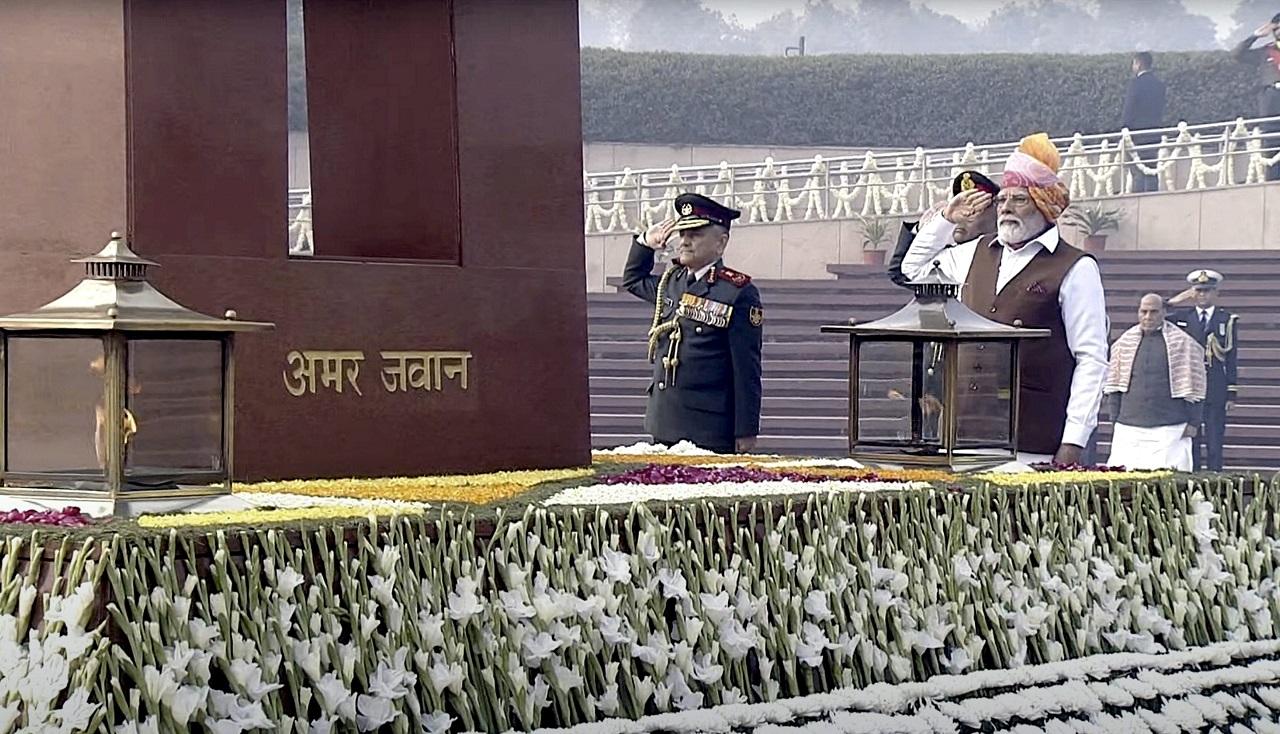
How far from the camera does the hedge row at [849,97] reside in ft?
69.8

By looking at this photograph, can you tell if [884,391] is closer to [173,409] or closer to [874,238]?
[173,409]

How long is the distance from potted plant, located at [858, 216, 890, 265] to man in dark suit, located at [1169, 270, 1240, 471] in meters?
3.70

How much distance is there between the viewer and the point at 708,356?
7.84m

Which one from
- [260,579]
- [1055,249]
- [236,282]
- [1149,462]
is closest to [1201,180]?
[1149,462]

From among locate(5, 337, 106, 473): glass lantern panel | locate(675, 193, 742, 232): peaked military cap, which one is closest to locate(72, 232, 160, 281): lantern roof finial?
locate(5, 337, 106, 473): glass lantern panel

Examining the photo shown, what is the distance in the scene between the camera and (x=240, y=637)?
10.0 feet

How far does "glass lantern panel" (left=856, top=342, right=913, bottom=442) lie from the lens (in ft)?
17.2

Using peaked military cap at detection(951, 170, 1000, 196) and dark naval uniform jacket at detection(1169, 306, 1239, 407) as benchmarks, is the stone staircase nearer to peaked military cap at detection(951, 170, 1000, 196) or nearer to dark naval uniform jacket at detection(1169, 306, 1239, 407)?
dark naval uniform jacket at detection(1169, 306, 1239, 407)

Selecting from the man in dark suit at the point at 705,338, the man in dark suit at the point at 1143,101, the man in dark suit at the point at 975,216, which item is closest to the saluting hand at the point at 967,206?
the man in dark suit at the point at 975,216

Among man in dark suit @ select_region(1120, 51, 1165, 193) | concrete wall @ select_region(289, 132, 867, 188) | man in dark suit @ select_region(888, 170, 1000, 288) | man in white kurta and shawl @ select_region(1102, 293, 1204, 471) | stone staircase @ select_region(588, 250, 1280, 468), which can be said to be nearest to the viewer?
man in dark suit @ select_region(888, 170, 1000, 288)

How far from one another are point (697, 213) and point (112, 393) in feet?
14.9

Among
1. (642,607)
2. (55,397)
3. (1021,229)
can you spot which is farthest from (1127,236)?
(55,397)

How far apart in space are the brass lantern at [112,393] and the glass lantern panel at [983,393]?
2.21 m

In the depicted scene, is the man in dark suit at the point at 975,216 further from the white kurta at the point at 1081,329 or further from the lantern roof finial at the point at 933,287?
the lantern roof finial at the point at 933,287
